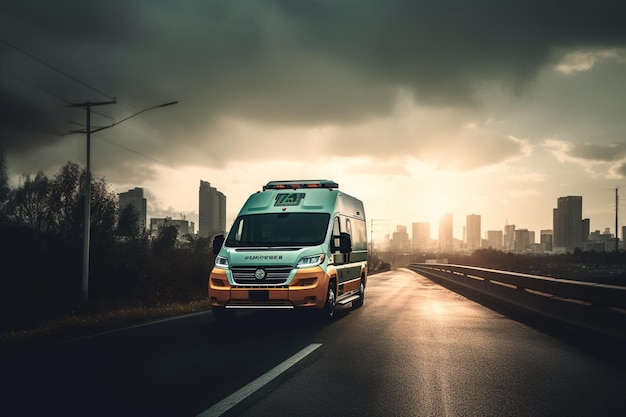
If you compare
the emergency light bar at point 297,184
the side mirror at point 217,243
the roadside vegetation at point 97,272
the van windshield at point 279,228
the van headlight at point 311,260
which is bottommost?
the roadside vegetation at point 97,272

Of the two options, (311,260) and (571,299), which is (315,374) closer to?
(311,260)

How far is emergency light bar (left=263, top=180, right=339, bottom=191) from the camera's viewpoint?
12.8 m

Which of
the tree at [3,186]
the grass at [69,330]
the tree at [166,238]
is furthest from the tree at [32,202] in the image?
the grass at [69,330]

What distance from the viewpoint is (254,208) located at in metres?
12.1

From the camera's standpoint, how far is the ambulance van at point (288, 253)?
1014cm

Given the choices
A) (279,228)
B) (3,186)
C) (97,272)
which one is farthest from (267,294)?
(3,186)

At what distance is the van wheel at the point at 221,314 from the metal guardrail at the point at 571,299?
268 inches

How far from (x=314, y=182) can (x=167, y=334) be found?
5.44 m

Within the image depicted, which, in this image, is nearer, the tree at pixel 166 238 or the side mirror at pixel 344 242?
the side mirror at pixel 344 242

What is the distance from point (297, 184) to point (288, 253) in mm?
2870

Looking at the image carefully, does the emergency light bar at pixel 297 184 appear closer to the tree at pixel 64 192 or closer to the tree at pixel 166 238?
the tree at pixel 166 238

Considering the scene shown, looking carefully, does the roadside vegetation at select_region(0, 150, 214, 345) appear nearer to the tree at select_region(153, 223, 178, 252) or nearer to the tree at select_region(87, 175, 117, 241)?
the tree at select_region(153, 223, 178, 252)

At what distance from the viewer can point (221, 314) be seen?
34.8 ft

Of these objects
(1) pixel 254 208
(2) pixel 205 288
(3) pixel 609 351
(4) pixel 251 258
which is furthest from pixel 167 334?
(2) pixel 205 288
